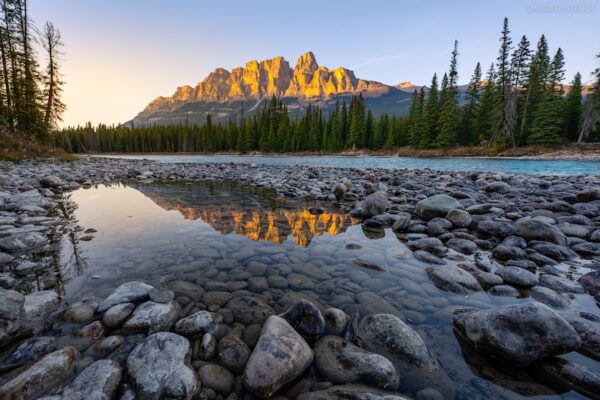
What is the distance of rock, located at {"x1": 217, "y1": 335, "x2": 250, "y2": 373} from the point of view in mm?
1743

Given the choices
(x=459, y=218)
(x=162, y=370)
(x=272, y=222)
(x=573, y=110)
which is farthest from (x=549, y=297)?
(x=573, y=110)

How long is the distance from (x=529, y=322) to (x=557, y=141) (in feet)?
141

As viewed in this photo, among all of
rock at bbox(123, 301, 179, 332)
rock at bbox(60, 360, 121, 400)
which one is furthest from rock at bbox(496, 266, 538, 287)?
rock at bbox(60, 360, 121, 400)

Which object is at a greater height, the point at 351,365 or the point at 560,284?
the point at 560,284

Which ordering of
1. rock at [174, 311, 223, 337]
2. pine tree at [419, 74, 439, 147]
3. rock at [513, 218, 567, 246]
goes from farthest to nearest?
pine tree at [419, 74, 439, 147] → rock at [513, 218, 567, 246] → rock at [174, 311, 223, 337]

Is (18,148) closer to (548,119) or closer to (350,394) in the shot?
(350,394)

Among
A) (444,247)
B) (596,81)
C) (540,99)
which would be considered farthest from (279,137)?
(444,247)

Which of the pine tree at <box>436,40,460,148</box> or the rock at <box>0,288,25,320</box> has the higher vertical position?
the pine tree at <box>436,40,460,148</box>

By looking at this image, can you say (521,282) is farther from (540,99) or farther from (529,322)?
(540,99)

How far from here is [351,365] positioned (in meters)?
1.74

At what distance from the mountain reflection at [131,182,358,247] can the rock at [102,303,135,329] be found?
2.43 metres

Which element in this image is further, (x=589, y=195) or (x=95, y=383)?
(x=589, y=195)

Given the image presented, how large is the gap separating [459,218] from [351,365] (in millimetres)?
4022

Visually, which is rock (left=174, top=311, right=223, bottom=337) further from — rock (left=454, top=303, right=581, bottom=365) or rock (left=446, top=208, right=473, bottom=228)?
rock (left=446, top=208, right=473, bottom=228)
